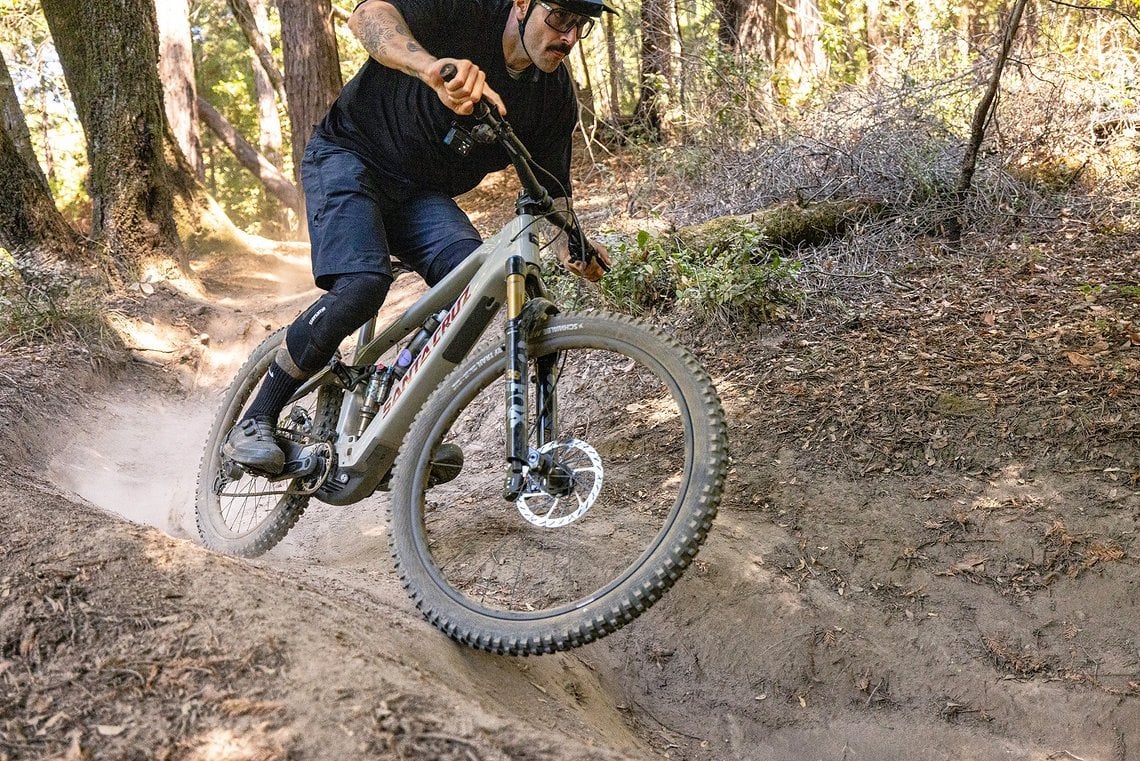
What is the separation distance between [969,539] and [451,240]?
2.57m

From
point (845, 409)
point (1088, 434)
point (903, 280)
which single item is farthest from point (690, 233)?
point (1088, 434)

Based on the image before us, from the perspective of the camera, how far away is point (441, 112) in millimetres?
3391

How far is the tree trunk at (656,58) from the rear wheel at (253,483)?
618cm

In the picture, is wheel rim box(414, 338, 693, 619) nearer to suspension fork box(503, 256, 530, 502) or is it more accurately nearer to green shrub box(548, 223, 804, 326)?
suspension fork box(503, 256, 530, 502)

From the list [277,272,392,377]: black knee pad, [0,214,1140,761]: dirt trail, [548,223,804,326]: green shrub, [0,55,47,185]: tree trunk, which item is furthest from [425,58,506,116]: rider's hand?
[0,55,47,185]: tree trunk

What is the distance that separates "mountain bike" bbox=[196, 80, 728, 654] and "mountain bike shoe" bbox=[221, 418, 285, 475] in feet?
0.28

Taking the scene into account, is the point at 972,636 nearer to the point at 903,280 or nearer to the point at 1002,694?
the point at 1002,694

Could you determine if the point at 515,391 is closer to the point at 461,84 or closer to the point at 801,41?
the point at 461,84

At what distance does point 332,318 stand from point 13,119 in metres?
6.23

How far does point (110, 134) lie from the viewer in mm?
8812

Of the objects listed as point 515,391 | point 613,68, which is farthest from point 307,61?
point 515,391

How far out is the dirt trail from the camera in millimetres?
1985

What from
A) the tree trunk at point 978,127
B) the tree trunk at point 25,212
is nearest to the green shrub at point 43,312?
the tree trunk at point 25,212

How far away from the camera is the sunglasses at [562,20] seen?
9.75 feet
